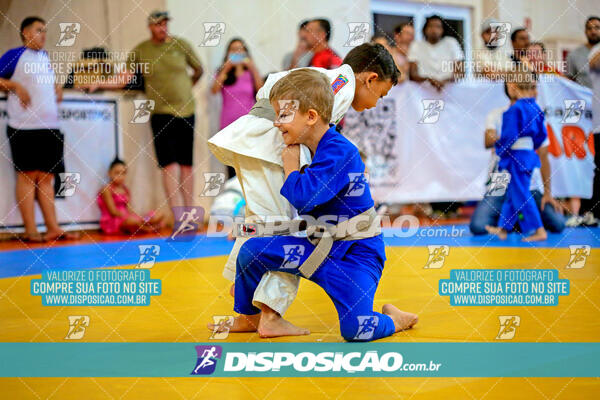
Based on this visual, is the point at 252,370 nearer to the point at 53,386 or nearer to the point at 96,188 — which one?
the point at 53,386

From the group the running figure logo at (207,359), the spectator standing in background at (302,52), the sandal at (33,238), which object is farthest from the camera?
the spectator standing in background at (302,52)

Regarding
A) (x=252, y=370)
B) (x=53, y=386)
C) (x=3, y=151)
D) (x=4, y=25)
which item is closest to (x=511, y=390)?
(x=252, y=370)

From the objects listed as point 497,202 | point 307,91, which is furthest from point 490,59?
point 307,91

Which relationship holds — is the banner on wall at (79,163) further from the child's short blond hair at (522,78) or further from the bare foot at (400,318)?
the bare foot at (400,318)

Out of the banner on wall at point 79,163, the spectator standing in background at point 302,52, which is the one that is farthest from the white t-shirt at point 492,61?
the banner on wall at point 79,163

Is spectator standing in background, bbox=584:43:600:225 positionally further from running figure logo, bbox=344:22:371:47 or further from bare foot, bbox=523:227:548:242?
running figure logo, bbox=344:22:371:47

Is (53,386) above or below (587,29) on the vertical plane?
below

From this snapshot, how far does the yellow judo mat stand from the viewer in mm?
2135

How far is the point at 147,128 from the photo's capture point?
869 centimetres

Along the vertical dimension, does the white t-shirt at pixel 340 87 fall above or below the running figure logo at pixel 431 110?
above

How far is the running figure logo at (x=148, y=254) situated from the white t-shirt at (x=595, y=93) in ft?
14.1

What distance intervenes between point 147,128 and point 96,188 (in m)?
0.97

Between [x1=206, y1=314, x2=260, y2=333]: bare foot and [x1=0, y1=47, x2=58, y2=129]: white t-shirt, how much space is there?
4834mm

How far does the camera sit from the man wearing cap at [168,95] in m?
8.07
